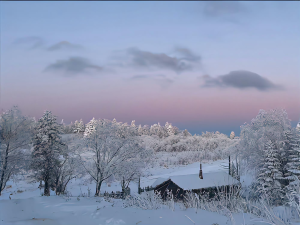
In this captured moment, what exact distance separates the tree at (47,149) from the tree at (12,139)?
2.09 m

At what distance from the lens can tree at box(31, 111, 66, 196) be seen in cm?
2234

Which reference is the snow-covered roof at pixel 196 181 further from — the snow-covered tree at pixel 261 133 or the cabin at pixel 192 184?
the snow-covered tree at pixel 261 133

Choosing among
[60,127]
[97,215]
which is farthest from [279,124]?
[60,127]

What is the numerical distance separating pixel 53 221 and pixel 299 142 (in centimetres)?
1828

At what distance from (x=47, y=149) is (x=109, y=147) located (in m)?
6.42

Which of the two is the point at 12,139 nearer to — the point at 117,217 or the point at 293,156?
the point at 117,217

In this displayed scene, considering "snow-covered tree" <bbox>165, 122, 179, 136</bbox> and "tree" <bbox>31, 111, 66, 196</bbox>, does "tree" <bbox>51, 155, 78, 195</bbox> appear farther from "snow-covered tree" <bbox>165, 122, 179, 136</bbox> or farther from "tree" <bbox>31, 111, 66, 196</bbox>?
"snow-covered tree" <bbox>165, 122, 179, 136</bbox>

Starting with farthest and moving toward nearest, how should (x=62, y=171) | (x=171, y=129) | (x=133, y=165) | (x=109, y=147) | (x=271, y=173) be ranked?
1. (x=171, y=129)
2. (x=62, y=171)
3. (x=133, y=165)
4. (x=109, y=147)
5. (x=271, y=173)

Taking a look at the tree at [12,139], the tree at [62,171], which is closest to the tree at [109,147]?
the tree at [62,171]

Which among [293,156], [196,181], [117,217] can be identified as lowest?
[196,181]

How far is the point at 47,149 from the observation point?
22.9 meters

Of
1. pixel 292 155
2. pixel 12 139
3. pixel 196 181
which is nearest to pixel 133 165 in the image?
pixel 196 181

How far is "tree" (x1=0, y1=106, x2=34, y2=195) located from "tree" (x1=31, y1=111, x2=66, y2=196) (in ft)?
6.87

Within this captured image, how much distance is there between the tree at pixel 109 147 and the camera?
23500 mm
